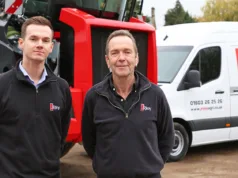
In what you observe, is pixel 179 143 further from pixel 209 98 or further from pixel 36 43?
pixel 36 43

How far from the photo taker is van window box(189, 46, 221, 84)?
8.12m

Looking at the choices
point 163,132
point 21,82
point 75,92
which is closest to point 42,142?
point 21,82

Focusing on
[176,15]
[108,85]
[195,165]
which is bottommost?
[195,165]

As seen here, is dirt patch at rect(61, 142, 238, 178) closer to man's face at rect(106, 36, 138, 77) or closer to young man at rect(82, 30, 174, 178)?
young man at rect(82, 30, 174, 178)

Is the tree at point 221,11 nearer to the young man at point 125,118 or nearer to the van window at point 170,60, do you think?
the van window at point 170,60

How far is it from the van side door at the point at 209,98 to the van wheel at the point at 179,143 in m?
0.23

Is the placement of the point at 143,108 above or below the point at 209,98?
above

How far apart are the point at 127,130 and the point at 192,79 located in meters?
5.06

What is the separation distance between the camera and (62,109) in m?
2.96

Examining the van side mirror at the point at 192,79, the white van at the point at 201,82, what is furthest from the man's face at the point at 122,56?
the van side mirror at the point at 192,79

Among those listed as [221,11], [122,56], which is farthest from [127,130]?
[221,11]

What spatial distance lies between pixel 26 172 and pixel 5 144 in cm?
23

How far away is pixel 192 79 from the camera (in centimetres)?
768

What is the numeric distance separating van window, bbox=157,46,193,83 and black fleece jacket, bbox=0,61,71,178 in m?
5.13
